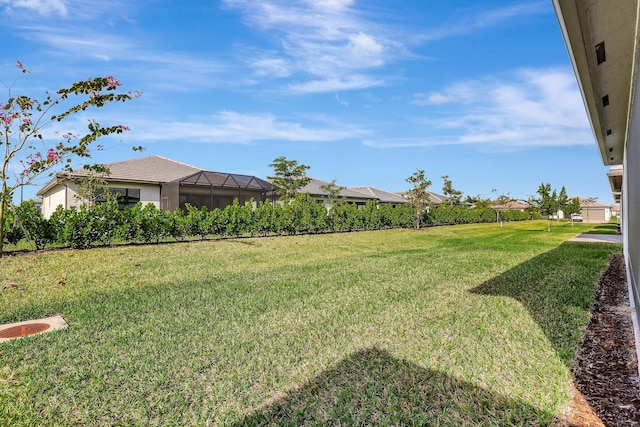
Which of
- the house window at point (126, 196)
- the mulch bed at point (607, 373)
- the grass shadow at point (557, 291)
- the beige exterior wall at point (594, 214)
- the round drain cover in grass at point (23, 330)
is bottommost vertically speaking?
the mulch bed at point (607, 373)

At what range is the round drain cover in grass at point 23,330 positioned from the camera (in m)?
3.67

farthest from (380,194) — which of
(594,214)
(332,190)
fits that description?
(594,214)

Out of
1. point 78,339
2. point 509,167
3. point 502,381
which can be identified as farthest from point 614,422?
point 509,167

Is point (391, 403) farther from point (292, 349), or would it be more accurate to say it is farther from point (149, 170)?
point (149, 170)

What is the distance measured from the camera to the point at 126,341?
11.3 ft

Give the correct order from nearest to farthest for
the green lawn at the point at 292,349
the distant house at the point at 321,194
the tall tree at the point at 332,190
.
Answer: the green lawn at the point at 292,349
the tall tree at the point at 332,190
the distant house at the point at 321,194

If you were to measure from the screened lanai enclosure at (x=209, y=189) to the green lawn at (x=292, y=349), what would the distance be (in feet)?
46.0

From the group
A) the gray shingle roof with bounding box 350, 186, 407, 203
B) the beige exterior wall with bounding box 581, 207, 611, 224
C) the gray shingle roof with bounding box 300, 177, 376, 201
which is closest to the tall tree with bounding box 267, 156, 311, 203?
the gray shingle roof with bounding box 300, 177, 376, 201

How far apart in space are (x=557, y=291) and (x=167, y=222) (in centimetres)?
1157

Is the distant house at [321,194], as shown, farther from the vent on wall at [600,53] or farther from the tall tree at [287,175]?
the vent on wall at [600,53]

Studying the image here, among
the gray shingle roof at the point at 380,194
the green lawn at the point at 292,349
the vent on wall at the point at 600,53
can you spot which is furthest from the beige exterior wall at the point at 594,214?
the vent on wall at the point at 600,53

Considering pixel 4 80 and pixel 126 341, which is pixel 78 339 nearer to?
pixel 126 341

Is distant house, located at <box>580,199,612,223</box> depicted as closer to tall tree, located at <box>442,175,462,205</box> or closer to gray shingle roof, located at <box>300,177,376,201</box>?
tall tree, located at <box>442,175,462,205</box>

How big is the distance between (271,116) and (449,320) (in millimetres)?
17104
